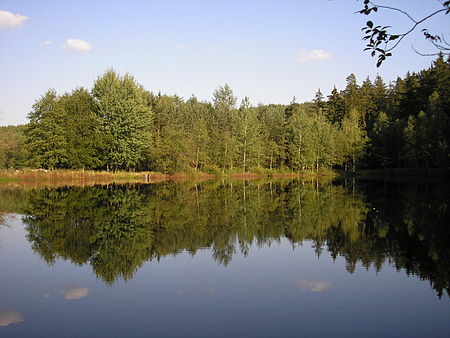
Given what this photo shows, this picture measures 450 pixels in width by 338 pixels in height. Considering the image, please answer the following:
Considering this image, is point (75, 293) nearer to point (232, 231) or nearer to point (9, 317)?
point (9, 317)

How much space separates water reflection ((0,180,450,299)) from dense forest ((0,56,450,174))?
83.8ft

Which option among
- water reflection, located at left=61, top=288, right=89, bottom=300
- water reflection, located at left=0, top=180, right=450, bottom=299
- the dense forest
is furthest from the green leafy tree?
water reflection, located at left=61, top=288, right=89, bottom=300

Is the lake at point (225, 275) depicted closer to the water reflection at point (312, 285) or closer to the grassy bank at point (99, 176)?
the water reflection at point (312, 285)

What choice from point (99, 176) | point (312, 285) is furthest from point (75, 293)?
point (99, 176)

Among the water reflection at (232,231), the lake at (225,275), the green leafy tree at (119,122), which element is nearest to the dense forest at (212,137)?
the green leafy tree at (119,122)

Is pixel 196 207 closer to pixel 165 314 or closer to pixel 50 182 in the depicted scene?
pixel 165 314

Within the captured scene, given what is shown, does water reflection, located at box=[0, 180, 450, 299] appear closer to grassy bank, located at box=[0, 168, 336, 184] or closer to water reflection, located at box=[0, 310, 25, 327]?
water reflection, located at box=[0, 310, 25, 327]

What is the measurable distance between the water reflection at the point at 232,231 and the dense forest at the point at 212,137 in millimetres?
25530

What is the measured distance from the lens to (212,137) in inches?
2825

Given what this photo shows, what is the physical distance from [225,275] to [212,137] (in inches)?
2403

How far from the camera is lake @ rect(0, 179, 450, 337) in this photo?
25.7 feet

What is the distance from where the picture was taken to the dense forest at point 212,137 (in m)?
53.4

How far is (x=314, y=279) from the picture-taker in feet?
36.0

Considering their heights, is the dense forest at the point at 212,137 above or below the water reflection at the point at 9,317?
above
